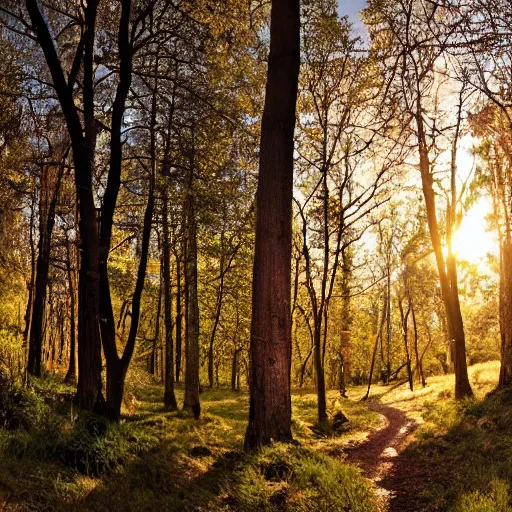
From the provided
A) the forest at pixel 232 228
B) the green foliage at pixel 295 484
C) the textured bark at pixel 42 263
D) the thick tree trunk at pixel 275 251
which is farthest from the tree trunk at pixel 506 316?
the textured bark at pixel 42 263

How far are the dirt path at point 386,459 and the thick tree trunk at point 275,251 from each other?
146 centimetres

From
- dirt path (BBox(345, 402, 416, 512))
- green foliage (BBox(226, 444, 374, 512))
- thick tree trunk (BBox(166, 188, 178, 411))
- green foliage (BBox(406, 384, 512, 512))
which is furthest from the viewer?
thick tree trunk (BBox(166, 188, 178, 411))

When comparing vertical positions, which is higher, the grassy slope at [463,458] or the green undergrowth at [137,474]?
the green undergrowth at [137,474]

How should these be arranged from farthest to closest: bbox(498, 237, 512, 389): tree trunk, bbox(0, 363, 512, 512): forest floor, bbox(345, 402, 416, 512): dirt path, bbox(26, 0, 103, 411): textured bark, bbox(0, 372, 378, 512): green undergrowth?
bbox(498, 237, 512, 389): tree trunk, bbox(26, 0, 103, 411): textured bark, bbox(345, 402, 416, 512): dirt path, bbox(0, 363, 512, 512): forest floor, bbox(0, 372, 378, 512): green undergrowth

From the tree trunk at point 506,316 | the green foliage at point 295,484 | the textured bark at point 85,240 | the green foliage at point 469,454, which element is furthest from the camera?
the tree trunk at point 506,316

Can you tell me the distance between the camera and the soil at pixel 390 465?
5.27m

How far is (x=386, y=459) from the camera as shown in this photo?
8.03m

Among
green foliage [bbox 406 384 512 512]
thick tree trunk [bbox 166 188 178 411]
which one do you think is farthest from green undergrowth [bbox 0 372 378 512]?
thick tree trunk [bbox 166 188 178 411]

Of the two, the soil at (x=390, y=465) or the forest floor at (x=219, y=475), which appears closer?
the forest floor at (x=219, y=475)

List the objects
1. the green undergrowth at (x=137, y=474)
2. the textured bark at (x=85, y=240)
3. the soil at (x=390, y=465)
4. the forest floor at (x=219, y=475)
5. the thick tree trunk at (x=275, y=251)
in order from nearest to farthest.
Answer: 1. the green undergrowth at (x=137, y=474)
2. the forest floor at (x=219, y=475)
3. the soil at (x=390, y=465)
4. the thick tree trunk at (x=275, y=251)
5. the textured bark at (x=85, y=240)

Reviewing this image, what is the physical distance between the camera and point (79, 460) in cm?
504

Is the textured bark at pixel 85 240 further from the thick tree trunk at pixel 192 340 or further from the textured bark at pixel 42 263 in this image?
the thick tree trunk at pixel 192 340

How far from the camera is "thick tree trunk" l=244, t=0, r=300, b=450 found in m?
6.21

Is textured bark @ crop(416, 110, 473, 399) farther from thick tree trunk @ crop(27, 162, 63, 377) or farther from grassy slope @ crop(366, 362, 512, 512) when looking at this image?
thick tree trunk @ crop(27, 162, 63, 377)
